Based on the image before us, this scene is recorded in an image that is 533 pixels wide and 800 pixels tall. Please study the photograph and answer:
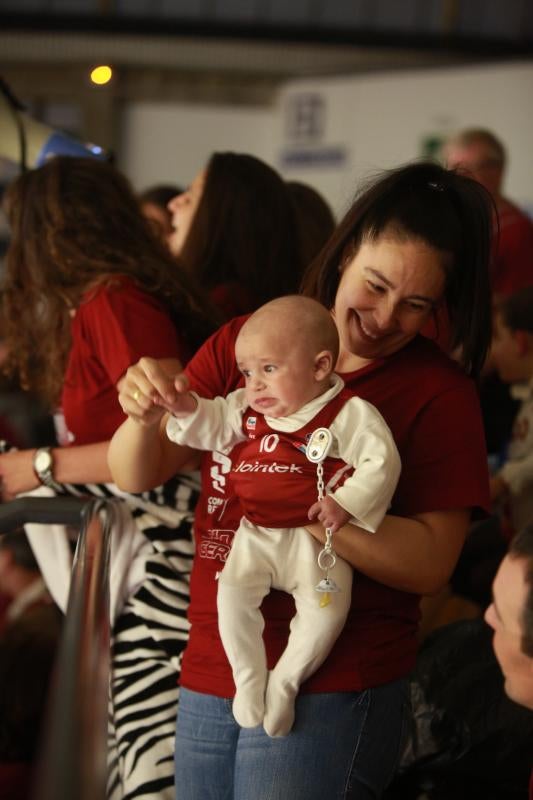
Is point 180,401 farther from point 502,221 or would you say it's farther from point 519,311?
point 502,221

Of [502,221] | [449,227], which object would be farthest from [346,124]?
[449,227]

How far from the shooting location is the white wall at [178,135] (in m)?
7.04

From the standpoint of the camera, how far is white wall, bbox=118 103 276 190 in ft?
23.1

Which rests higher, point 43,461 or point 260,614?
point 260,614

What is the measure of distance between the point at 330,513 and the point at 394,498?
22cm

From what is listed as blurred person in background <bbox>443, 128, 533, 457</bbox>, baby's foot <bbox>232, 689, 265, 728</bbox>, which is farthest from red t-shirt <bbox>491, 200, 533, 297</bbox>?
baby's foot <bbox>232, 689, 265, 728</bbox>

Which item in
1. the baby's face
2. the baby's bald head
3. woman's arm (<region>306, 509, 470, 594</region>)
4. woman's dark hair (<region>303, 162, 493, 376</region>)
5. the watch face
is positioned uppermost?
woman's dark hair (<region>303, 162, 493, 376</region>)

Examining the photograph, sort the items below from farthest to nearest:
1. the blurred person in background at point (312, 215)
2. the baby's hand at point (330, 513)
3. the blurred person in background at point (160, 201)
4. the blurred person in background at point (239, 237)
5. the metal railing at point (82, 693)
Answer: the blurred person in background at point (160, 201), the blurred person in background at point (312, 215), the blurred person in background at point (239, 237), the baby's hand at point (330, 513), the metal railing at point (82, 693)

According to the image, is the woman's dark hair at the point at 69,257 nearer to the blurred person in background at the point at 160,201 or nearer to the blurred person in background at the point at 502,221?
the blurred person in background at the point at 160,201

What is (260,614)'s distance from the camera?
4.85 feet

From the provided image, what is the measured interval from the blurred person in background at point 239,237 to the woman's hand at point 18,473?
0.62 m

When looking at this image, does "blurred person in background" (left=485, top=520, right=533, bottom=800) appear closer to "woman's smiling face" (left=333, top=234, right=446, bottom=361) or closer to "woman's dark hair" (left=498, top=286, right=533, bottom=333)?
"woman's smiling face" (left=333, top=234, right=446, bottom=361)

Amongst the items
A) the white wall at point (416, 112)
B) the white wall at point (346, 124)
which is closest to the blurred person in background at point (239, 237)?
the white wall at point (346, 124)

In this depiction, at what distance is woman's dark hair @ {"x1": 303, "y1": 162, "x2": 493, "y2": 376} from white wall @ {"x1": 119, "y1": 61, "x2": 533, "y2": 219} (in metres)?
3.63
